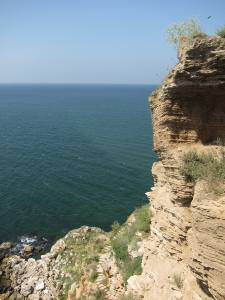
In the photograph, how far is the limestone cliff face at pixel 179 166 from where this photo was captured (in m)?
12.7

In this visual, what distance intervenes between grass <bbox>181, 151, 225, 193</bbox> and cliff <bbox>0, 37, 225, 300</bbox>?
0.04m

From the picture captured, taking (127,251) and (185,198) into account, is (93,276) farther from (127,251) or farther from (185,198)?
(185,198)

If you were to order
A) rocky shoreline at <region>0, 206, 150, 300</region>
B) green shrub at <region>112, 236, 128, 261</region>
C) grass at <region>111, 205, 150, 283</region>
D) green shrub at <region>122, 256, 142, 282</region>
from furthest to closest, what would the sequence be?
green shrub at <region>112, 236, 128, 261</region> → rocky shoreline at <region>0, 206, 150, 300</region> → grass at <region>111, 205, 150, 283</region> → green shrub at <region>122, 256, 142, 282</region>

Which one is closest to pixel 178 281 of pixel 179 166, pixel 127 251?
pixel 179 166

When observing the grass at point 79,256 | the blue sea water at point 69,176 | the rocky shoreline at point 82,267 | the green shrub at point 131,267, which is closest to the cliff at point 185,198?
the green shrub at point 131,267

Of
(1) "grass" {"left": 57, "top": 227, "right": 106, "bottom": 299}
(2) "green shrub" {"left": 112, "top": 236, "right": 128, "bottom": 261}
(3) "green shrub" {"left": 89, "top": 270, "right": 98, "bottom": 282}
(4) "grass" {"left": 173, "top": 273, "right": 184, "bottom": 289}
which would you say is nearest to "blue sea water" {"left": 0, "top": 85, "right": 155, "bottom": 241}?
(1) "grass" {"left": 57, "top": 227, "right": 106, "bottom": 299}

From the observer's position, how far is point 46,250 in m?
35.8

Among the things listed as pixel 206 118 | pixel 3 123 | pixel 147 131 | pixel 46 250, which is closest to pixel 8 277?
pixel 46 250

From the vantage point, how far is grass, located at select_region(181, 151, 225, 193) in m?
12.8

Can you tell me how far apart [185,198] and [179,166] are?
1.42m

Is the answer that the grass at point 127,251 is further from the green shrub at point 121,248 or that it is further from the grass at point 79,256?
the grass at point 79,256

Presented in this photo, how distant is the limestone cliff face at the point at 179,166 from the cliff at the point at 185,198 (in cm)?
3

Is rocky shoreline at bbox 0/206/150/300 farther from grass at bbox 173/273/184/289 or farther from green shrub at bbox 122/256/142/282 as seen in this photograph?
grass at bbox 173/273/184/289

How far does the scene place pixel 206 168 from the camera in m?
13.7
